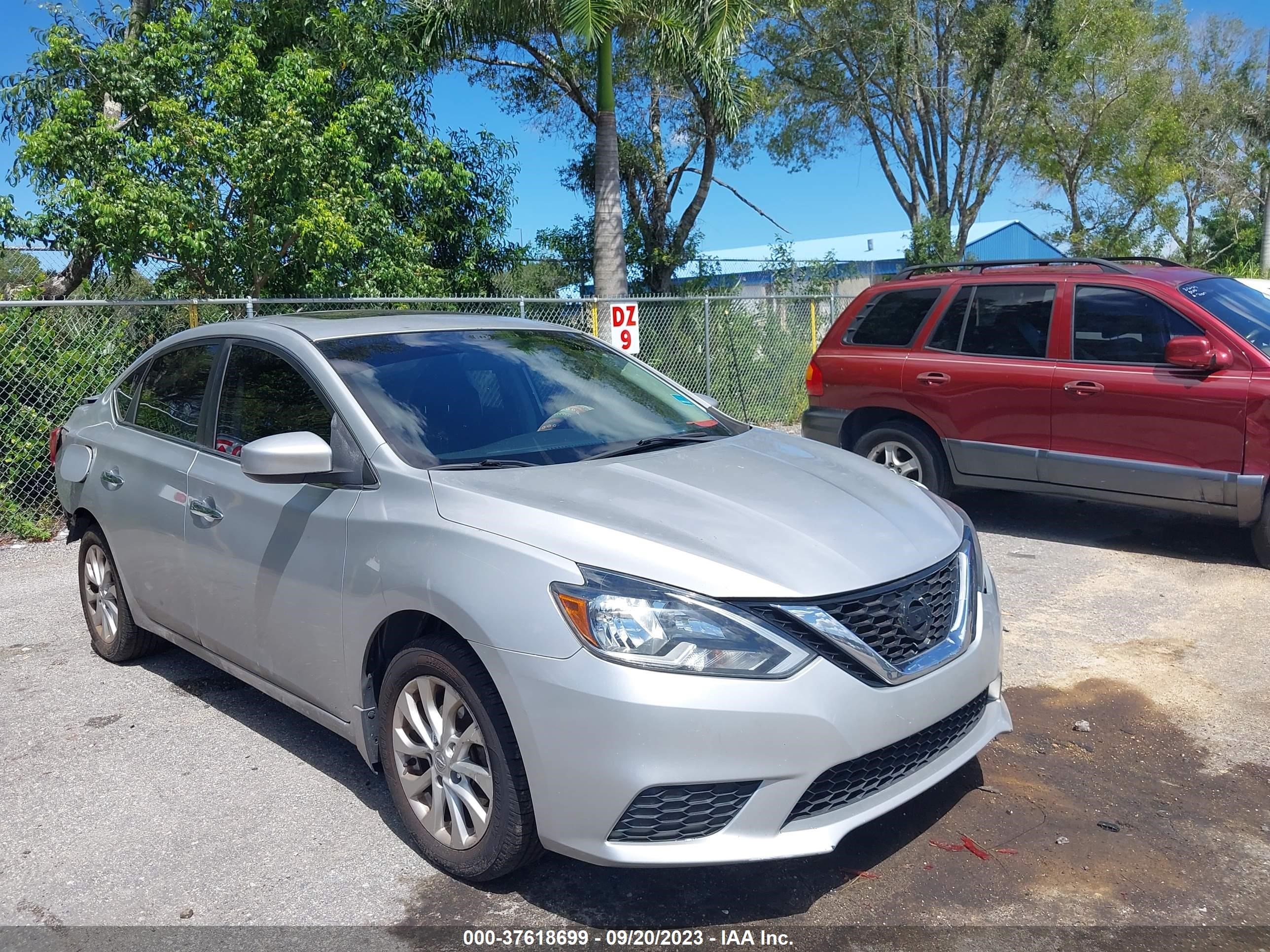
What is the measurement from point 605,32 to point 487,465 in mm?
10694

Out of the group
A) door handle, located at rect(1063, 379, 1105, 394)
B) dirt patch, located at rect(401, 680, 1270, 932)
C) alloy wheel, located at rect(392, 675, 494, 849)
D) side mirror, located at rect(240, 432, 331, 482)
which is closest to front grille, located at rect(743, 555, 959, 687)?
dirt patch, located at rect(401, 680, 1270, 932)

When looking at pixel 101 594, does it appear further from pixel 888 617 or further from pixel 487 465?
pixel 888 617

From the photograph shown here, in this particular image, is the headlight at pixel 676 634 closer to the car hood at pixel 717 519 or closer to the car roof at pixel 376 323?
the car hood at pixel 717 519

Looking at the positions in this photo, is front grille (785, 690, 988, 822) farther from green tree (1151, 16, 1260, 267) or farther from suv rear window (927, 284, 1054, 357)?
green tree (1151, 16, 1260, 267)

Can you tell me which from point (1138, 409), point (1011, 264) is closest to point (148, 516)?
point (1138, 409)

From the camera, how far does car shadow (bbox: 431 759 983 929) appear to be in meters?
3.11

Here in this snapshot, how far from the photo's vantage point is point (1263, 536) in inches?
254

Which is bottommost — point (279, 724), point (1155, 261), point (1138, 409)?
point (279, 724)

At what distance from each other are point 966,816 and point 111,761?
3241 millimetres

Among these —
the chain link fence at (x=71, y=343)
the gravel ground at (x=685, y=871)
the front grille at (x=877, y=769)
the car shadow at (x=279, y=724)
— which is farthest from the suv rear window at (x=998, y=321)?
the car shadow at (x=279, y=724)

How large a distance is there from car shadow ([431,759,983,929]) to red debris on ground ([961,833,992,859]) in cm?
12

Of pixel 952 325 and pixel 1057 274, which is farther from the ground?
pixel 1057 274

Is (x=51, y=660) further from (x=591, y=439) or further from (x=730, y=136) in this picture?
(x=730, y=136)

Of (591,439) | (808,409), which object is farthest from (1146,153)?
(591,439)
